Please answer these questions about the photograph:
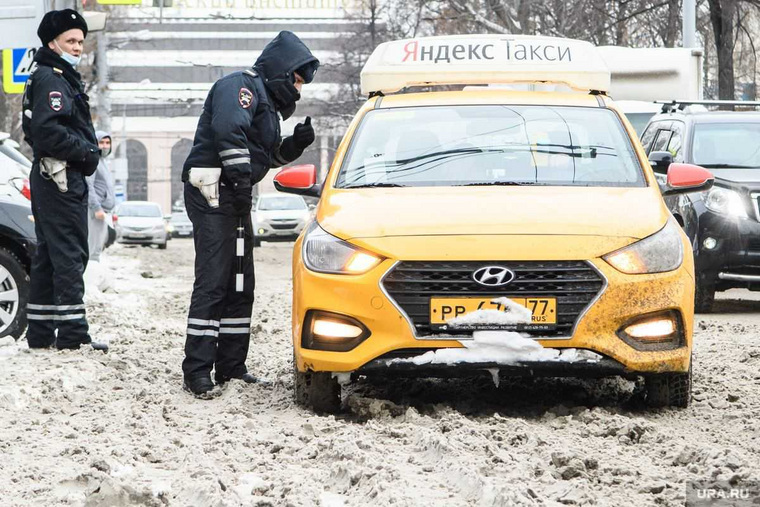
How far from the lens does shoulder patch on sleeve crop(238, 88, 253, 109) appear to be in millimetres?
7273

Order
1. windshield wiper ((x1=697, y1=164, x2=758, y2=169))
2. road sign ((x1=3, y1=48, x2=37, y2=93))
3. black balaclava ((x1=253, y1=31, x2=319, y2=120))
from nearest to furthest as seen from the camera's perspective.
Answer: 1. black balaclava ((x1=253, y1=31, x2=319, y2=120))
2. windshield wiper ((x1=697, y1=164, x2=758, y2=169))
3. road sign ((x1=3, y1=48, x2=37, y2=93))

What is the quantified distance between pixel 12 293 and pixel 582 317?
15.7 feet

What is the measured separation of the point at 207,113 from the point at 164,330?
3.85 m

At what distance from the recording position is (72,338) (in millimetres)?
8562

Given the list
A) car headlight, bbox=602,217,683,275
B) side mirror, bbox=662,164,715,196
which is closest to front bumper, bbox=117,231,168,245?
side mirror, bbox=662,164,715,196

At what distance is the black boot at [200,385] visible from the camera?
7242 mm

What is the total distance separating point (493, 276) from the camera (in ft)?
19.9

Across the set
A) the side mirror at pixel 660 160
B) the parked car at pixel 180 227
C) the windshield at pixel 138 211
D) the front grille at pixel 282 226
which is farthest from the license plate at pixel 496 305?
the parked car at pixel 180 227

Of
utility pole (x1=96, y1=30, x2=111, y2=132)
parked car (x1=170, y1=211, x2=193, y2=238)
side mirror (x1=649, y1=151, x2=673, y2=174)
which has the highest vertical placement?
utility pole (x1=96, y1=30, x2=111, y2=132)

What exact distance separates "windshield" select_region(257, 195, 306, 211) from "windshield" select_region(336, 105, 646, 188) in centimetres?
3178

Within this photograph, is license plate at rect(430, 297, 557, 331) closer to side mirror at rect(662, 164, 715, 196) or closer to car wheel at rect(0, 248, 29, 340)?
side mirror at rect(662, 164, 715, 196)

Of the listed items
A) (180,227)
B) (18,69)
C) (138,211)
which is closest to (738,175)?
(18,69)

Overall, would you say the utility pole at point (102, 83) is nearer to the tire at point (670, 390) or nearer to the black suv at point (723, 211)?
the black suv at point (723, 211)

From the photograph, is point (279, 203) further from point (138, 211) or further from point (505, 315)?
point (505, 315)
